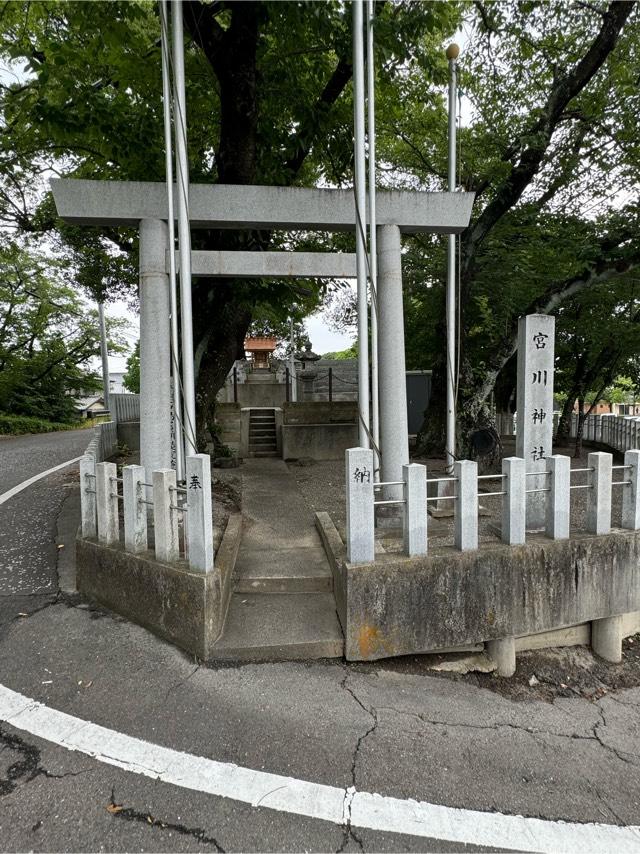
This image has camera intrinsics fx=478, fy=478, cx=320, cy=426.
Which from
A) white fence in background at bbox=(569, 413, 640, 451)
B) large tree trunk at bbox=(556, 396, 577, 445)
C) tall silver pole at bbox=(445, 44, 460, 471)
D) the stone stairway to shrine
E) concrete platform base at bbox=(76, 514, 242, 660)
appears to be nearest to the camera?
concrete platform base at bbox=(76, 514, 242, 660)

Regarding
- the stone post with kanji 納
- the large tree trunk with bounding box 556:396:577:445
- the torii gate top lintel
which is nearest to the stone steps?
the stone post with kanji 納

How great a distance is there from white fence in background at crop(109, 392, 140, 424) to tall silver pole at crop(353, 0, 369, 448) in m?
8.10

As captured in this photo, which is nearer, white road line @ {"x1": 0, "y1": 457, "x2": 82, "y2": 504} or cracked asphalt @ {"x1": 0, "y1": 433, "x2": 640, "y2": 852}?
cracked asphalt @ {"x1": 0, "y1": 433, "x2": 640, "y2": 852}

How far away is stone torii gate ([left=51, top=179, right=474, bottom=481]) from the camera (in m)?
4.49

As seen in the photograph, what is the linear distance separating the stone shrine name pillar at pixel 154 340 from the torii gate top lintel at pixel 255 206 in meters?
0.25

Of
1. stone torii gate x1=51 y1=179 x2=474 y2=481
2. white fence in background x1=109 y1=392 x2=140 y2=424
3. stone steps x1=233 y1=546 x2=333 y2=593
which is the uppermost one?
stone torii gate x1=51 y1=179 x2=474 y2=481

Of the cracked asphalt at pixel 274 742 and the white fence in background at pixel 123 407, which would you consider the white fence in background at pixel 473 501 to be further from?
the white fence in background at pixel 123 407

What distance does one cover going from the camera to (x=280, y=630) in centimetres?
371

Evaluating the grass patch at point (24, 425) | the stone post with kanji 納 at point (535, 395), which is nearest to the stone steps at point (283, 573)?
the stone post with kanji 納 at point (535, 395)

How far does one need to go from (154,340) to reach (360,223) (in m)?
2.21

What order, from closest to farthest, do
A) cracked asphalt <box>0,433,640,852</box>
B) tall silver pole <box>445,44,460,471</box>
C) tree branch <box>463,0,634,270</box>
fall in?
1. cracked asphalt <box>0,433,640,852</box>
2. tall silver pole <box>445,44,460,471</box>
3. tree branch <box>463,0,634,270</box>

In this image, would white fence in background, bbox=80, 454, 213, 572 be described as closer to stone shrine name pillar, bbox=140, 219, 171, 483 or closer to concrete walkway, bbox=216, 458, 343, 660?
stone shrine name pillar, bbox=140, 219, 171, 483

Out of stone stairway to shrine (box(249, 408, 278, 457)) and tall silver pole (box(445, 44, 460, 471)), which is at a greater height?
tall silver pole (box(445, 44, 460, 471))

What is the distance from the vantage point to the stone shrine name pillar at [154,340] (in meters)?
4.55
